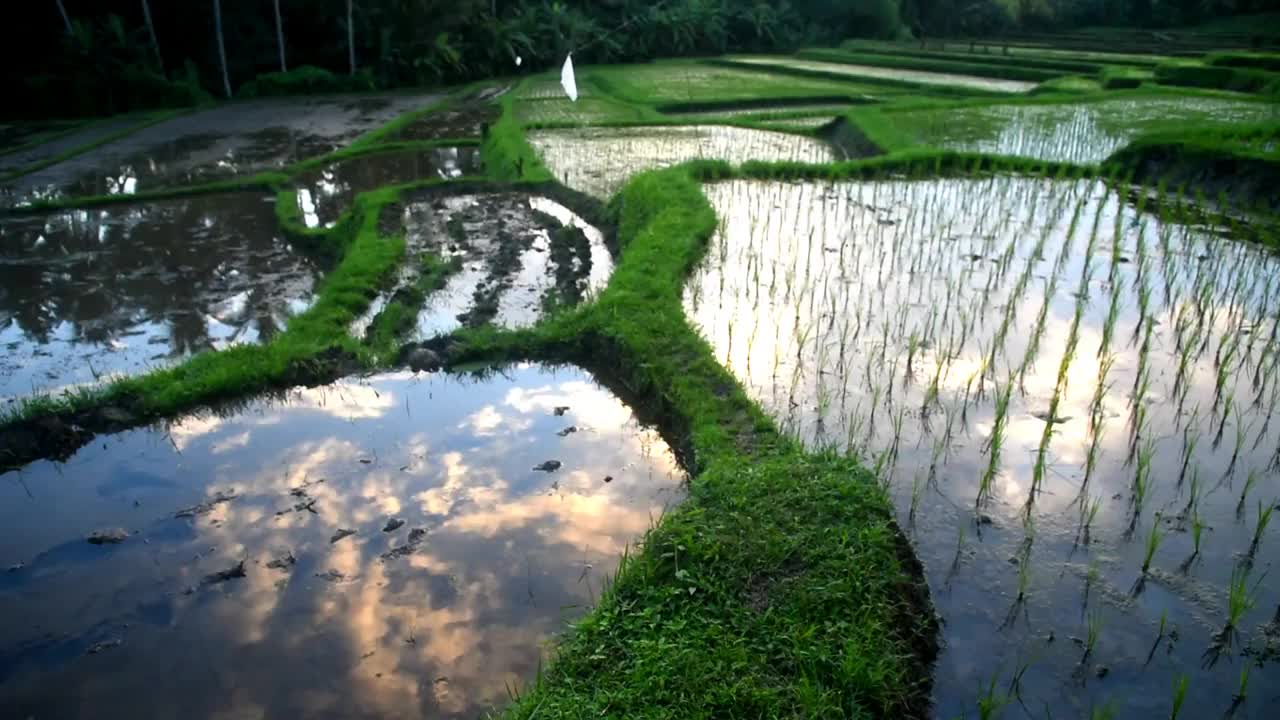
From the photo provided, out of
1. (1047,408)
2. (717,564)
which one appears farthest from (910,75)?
(717,564)

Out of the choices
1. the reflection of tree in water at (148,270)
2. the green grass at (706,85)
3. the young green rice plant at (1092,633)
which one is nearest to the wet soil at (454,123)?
the green grass at (706,85)

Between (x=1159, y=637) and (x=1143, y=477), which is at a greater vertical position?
(x=1143, y=477)

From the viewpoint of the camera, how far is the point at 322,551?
365 centimetres

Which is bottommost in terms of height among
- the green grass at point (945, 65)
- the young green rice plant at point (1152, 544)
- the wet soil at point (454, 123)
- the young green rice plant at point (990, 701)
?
the young green rice plant at point (990, 701)

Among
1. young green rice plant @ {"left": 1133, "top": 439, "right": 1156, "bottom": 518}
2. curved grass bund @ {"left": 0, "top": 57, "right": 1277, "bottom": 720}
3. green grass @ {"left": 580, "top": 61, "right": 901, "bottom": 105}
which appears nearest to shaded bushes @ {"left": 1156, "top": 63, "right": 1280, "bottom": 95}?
green grass @ {"left": 580, "top": 61, "right": 901, "bottom": 105}

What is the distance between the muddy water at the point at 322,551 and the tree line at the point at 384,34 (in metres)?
14.3

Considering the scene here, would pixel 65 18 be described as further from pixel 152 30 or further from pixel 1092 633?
pixel 1092 633

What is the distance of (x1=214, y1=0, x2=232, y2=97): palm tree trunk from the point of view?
1646cm

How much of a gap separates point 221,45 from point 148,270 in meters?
11.5

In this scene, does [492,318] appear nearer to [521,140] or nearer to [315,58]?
[521,140]

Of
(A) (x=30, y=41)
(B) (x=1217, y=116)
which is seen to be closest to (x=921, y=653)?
(B) (x=1217, y=116)

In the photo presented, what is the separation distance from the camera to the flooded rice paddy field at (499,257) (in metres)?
6.32

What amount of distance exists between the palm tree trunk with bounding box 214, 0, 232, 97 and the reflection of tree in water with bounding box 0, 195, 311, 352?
882 cm

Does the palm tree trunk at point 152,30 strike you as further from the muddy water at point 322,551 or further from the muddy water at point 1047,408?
the muddy water at point 322,551
